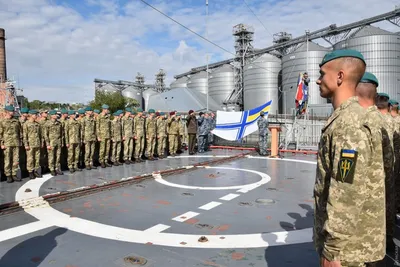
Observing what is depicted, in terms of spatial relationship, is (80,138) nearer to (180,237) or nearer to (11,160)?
(11,160)

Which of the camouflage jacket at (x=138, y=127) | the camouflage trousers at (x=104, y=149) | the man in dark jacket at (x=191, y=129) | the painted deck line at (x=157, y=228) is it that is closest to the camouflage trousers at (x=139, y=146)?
the camouflage jacket at (x=138, y=127)

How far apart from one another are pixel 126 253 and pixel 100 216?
142 centimetres

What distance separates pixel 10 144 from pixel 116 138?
9.80 feet

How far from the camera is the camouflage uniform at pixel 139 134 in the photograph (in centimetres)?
1033

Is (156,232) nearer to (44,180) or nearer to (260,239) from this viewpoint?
(260,239)

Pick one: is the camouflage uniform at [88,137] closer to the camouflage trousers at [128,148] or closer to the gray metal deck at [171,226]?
the camouflage trousers at [128,148]

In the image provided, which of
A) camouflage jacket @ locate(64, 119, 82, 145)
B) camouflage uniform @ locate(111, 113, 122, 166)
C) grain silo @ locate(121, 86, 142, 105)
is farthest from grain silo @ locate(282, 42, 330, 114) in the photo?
grain silo @ locate(121, 86, 142, 105)

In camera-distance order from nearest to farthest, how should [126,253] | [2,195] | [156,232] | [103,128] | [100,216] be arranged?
[126,253]
[156,232]
[100,216]
[2,195]
[103,128]

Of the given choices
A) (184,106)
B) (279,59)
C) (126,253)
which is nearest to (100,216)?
(126,253)

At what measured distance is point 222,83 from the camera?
45.6m

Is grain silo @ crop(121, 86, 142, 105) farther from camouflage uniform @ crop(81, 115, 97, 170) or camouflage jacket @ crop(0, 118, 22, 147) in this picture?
camouflage jacket @ crop(0, 118, 22, 147)

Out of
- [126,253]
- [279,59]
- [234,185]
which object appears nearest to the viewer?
[126,253]

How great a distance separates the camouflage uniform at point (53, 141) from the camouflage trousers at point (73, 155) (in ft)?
1.20

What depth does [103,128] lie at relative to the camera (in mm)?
9297
